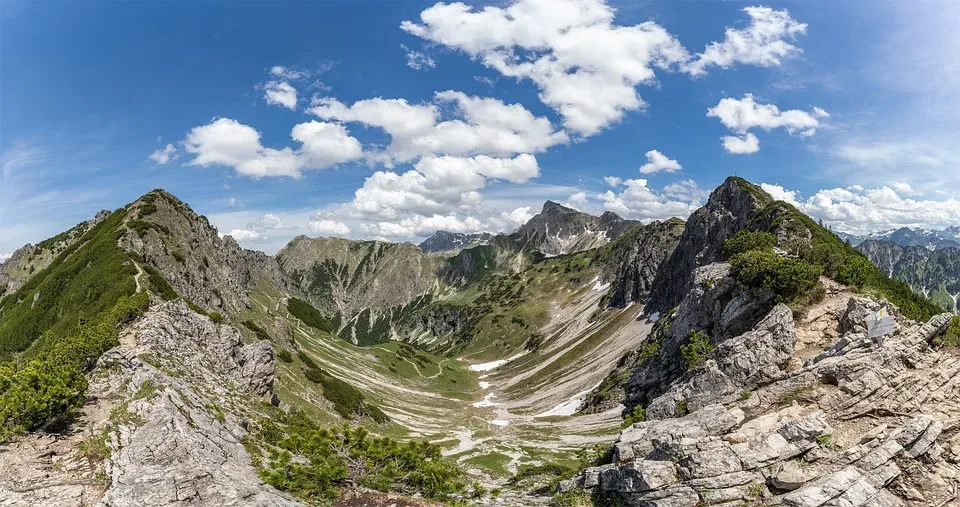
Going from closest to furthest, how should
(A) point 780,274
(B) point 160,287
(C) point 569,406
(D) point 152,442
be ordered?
(D) point 152,442 → (A) point 780,274 → (B) point 160,287 → (C) point 569,406

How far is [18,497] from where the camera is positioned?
23062 millimetres

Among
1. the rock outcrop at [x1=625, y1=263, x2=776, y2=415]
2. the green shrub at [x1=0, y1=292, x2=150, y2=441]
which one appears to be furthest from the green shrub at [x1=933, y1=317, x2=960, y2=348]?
the green shrub at [x1=0, y1=292, x2=150, y2=441]

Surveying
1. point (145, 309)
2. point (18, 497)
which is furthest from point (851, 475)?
point (145, 309)

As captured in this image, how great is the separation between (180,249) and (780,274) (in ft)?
401

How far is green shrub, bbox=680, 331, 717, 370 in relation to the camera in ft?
204

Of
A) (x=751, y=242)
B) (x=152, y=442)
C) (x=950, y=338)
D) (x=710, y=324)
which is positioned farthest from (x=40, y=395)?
(x=751, y=242)

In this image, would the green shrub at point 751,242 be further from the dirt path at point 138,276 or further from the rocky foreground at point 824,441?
the dirt path at point 138,276

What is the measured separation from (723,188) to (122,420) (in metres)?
176

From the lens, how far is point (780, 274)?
181ft

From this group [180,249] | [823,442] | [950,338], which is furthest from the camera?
[180,249]

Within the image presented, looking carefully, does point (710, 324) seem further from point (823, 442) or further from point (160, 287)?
point (160, 287)

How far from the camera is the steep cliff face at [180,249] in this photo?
92562mm

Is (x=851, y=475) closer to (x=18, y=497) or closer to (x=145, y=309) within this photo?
(x=18, y=497)

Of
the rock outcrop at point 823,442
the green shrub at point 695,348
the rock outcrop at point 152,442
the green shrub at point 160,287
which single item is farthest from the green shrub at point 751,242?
the green shrub at point 160,287
